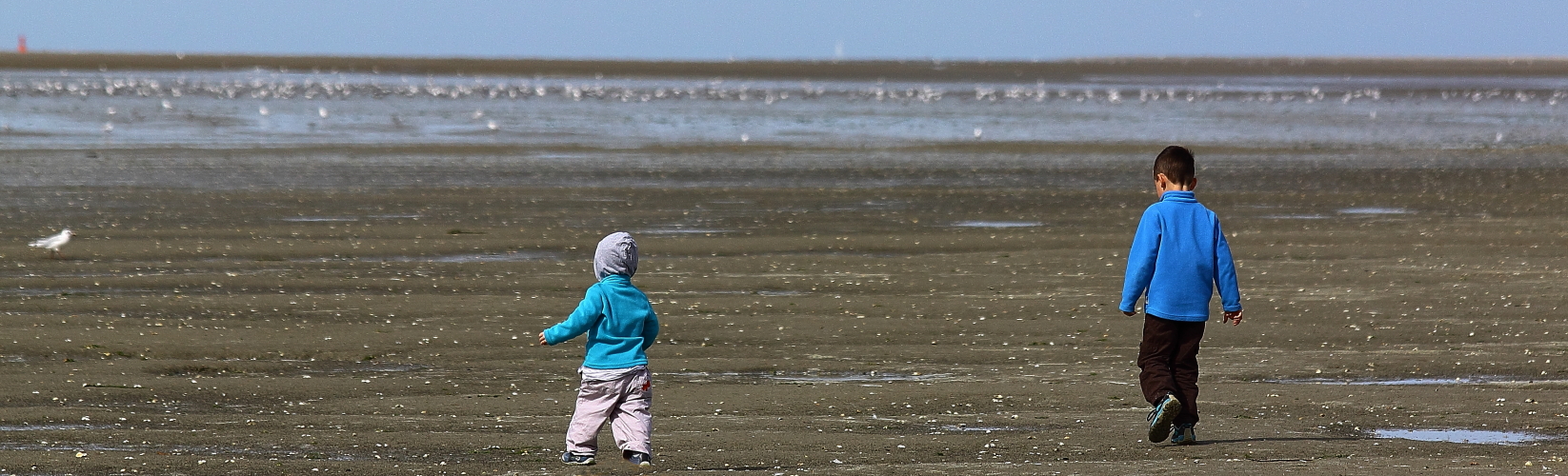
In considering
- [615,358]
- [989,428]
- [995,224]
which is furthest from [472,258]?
[615,358]

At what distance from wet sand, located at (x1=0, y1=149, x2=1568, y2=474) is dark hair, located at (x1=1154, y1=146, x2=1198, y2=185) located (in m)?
0.98

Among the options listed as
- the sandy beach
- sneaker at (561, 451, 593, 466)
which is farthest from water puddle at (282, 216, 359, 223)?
sneaker at (561, 451, 593, 466)

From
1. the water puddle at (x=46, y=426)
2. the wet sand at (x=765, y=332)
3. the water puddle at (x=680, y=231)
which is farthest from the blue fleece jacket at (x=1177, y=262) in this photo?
the water puddle at (x=680, y=231)

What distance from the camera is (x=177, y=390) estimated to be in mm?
7410

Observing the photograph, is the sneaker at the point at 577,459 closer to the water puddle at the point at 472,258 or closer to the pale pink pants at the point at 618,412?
the pale pink pants at the point at 618,412

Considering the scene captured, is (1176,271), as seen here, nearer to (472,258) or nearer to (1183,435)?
(1183,435)

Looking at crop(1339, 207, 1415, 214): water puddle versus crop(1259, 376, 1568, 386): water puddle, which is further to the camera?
crop(1339, 207, 1415, 214): water puddle

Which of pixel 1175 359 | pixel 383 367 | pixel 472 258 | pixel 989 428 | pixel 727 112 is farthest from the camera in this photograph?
pixel 727 112

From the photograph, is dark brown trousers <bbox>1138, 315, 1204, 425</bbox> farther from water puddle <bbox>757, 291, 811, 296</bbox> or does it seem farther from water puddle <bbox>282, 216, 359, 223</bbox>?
water puddle <bbox>282, 216, 359, 223</bbox>

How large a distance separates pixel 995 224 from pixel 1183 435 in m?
8.74

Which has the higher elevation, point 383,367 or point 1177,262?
point 1177,262

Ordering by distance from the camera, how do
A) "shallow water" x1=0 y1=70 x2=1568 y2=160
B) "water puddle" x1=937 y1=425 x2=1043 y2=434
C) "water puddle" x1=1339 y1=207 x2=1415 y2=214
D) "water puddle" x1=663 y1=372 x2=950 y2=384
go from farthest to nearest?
"shallow water" x1=0 y1=70 x2=1568 y2=160, "water puddle" x1=1339 y1=207 x2=1415 y2=214, "water puddle" x1=663 y1=372 x2=950 y2=384, "water puddle" x1=937 y1=425 x2=1043 y2=434

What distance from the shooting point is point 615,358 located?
18.9 feet

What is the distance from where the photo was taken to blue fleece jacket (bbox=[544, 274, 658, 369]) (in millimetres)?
5645
